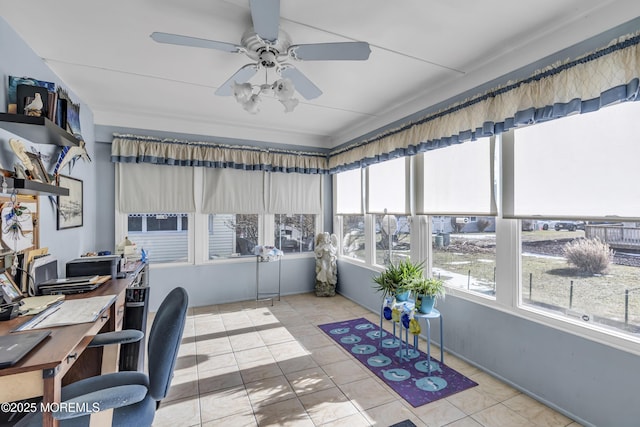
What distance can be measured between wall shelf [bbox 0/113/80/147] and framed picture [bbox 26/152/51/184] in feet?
0.38

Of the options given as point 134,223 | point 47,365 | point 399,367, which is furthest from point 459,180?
point 134,223

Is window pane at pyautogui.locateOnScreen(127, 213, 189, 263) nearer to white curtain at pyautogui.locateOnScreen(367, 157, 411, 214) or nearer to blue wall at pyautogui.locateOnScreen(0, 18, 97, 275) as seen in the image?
blue wall at pyautogui.locateOnScreen(0, 18, 97, 275)

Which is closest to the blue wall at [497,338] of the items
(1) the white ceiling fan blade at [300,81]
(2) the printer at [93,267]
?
(2) the printer at [93,267]

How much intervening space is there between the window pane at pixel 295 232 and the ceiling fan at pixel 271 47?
2.75 meters

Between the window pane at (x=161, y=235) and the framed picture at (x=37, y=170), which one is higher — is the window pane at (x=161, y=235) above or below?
below

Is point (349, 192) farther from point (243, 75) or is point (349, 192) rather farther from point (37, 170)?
point (37, 170)

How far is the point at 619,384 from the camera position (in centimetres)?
170

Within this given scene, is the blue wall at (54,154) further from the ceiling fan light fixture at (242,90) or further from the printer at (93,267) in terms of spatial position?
the ceiling fan light fixture at (242,90)

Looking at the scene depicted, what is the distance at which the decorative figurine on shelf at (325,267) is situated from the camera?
15.1 feet

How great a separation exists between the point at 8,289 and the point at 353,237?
3699 millimetres

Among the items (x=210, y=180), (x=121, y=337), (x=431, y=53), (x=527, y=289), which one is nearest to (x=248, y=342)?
(x=121, y=337)

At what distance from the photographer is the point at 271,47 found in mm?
1888

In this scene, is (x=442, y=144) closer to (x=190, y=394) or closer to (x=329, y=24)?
(x=329, y=24)

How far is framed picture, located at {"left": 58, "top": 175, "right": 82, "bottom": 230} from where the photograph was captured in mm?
2629
